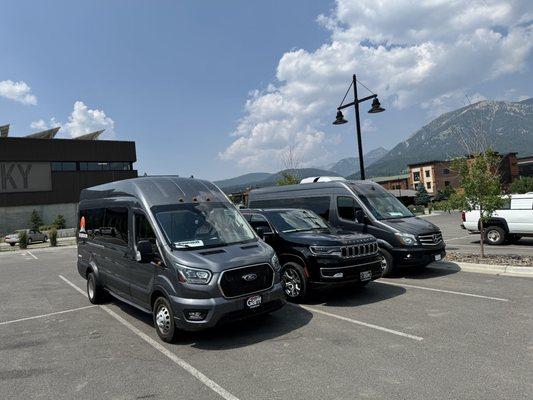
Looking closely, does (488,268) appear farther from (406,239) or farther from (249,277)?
(249,277)

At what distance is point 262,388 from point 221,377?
0.61m

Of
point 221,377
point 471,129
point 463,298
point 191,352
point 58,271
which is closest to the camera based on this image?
point 221,377

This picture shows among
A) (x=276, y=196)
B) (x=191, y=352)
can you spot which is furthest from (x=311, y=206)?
(x=191, y=352)

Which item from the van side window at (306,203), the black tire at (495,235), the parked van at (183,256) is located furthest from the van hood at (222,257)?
the black tire at (495,235)

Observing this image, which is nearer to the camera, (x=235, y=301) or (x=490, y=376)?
(x=490, y=376)

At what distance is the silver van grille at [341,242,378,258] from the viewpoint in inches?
308

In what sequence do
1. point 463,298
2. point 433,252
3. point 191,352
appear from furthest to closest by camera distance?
point 433,252 < point 463,298 < point 191,352

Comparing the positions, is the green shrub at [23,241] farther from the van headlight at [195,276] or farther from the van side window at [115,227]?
the van headlight at [195,276]

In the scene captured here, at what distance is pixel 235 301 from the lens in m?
5.96

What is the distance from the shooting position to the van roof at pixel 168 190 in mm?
7125

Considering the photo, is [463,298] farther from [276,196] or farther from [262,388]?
[276,196]

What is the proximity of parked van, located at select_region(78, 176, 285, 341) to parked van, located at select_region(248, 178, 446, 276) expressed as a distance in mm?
4291

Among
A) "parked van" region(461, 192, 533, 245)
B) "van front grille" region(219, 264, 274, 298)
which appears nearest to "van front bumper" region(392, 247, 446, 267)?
"van front grille" region(219, 264, 274, 298)

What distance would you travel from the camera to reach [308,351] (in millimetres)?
5547
